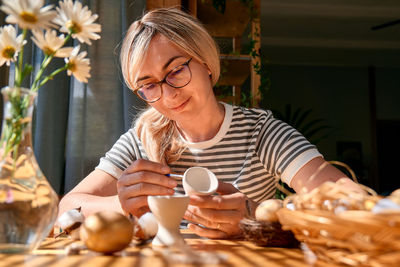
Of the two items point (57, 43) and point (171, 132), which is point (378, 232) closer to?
point (57, 43)

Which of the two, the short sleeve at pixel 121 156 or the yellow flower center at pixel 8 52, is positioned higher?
the yellow flower center at pixel 8 52

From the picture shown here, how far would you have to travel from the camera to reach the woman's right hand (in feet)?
3.46

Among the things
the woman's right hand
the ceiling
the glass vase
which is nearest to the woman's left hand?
the woman's right hand

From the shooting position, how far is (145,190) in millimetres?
1067

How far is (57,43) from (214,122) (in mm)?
886

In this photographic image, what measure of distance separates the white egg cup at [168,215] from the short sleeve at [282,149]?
682 millimetres

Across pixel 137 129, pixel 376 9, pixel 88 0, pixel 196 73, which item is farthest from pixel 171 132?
pixel 376 9

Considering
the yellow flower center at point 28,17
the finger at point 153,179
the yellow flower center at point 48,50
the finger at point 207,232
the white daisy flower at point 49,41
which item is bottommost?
the finger at point 207,232

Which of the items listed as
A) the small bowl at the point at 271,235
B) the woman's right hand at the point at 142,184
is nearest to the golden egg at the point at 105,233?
the small bowl at the point at 271,235

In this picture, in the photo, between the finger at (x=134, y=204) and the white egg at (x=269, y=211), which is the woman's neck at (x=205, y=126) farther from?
the white egg at (x=269, y=211)

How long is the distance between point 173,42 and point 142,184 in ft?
1.70

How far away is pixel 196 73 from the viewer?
138cm

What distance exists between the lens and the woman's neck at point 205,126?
1.52m

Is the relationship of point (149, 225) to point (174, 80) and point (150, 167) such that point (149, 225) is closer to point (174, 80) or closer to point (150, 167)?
point (150, 167)
